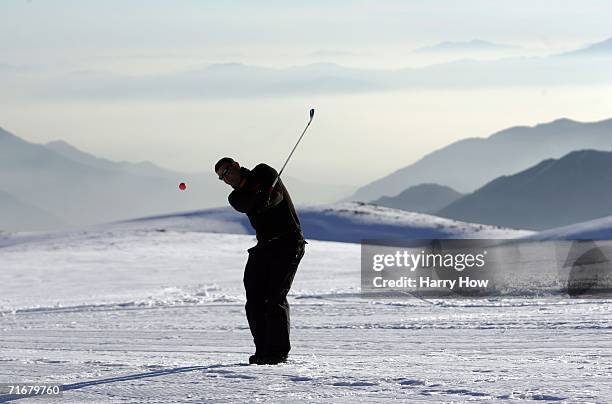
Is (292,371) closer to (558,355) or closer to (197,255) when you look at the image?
(558,355)

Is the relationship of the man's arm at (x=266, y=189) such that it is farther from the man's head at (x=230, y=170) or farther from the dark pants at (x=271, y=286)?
the dark pants at (x=271, y=286)

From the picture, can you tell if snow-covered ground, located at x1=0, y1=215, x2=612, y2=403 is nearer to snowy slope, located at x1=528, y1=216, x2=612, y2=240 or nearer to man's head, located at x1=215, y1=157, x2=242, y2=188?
man's head, located at x1=215, y1=157, x2=242, y2=188

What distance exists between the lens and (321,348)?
10.5 metres

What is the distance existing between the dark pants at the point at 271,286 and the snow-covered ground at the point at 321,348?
25 cm

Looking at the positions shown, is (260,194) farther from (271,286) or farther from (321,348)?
(321,348)

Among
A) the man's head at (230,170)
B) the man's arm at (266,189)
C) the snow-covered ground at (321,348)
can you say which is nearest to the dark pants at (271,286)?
the snow-covered ground at (321,348)

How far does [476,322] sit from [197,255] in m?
26.0

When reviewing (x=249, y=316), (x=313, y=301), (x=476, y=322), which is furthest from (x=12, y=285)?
(x=249, y=316)

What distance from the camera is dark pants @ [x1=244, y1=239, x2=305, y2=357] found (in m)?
8.45

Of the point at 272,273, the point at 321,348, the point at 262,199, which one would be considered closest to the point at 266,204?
the point at 262,199

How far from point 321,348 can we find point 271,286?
7.39ft

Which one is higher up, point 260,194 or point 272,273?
point 260,194

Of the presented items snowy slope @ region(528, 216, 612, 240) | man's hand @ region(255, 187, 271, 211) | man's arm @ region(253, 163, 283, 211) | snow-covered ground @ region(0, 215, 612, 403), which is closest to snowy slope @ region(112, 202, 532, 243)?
snowy slope @ region(528, 216, 612, 240)

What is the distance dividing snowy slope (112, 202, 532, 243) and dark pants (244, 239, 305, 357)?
57901mm
